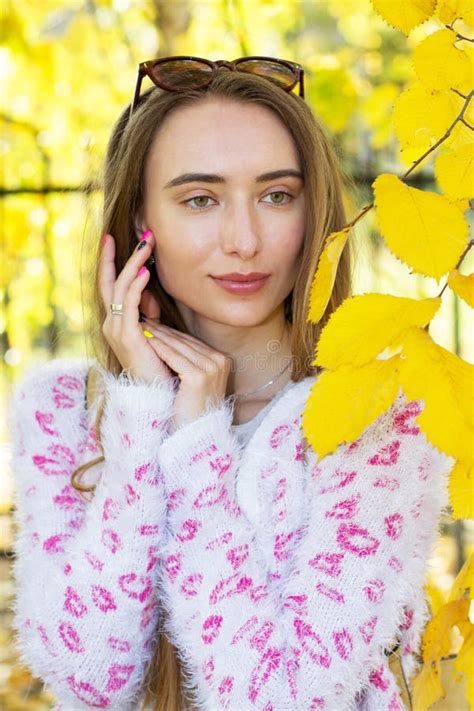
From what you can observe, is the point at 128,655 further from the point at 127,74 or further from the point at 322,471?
the point at 127,74

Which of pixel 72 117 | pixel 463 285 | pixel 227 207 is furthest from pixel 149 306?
pixel 72 117

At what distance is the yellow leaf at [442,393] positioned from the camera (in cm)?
88

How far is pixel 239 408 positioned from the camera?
2.01 meters

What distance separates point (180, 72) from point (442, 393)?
1.25 meters

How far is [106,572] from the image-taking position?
167 centimetres

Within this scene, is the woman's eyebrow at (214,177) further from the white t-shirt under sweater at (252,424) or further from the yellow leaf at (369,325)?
the yellow leaf at (369,325)

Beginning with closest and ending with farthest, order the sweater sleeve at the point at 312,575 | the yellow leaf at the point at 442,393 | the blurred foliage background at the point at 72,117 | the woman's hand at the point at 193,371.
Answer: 1. the yellow leaf at the point at 442,393
2. the sweater sleeve at the point at 312,575
3. the woman's hand at the point at 193,371
4. the blurred foliage background at the point at 72,117

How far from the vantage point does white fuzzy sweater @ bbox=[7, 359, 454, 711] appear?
1512 mm

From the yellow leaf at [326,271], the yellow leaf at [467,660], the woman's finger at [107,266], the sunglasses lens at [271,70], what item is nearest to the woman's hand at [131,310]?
the woman's finger at [107,266]

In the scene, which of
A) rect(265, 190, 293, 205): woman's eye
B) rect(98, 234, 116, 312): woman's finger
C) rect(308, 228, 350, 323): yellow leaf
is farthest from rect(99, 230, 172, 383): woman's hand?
rect(308, 228, 350, 323): yellow leaf

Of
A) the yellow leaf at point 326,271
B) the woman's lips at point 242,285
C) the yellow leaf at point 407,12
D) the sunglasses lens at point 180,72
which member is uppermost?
the yellow leaf at point 407,12

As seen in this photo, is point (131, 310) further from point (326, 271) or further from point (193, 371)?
point (326, 271)

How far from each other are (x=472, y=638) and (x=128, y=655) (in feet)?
2.67

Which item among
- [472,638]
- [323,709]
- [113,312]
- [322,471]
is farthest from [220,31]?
[472,638]
